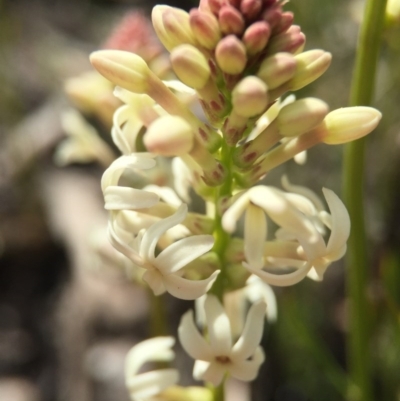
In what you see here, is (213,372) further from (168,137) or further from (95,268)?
(95,268)

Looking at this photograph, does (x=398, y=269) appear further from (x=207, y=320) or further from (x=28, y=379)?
(x=28, y=379)

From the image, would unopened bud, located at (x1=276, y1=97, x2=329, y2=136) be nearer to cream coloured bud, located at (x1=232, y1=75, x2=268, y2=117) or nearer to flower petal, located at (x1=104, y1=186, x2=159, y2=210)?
cream coloured bud, located at (x1=232, y1=75, x2=268, y2=117)

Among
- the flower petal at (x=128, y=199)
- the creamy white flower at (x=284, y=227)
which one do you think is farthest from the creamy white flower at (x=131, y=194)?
the creamy white flower at (x=284, y=227)

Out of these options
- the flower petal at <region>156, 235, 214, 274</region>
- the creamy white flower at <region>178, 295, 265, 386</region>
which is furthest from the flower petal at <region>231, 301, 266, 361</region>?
the flower petal at <region>156, 235, 214, 274</region>

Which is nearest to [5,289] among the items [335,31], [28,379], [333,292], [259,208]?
[28,379]

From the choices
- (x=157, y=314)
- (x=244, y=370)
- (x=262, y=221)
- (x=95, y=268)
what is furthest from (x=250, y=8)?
(x=95, y=268)

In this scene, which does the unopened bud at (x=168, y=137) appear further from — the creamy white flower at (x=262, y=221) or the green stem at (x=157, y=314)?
the green stem at (x=157, y=314)
